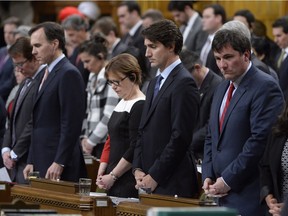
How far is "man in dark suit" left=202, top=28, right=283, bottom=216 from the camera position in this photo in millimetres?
5754

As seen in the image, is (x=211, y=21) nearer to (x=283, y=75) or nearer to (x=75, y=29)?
(x=75, y=29)

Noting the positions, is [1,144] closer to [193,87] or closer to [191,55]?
[191,55]

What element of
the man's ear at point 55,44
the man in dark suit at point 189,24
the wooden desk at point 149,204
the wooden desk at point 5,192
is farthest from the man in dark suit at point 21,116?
the man in dark suit at point 189,24

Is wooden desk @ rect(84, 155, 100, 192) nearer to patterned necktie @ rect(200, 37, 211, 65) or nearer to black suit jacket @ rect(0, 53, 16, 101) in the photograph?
patterned necktie @ rect(200, 37, 211, 65)

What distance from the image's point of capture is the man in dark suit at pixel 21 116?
7.61m

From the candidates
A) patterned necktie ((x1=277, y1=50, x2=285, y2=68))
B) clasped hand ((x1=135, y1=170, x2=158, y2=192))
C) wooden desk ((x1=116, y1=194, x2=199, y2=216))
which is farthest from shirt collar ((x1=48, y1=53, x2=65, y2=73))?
patterned necktie ((x1=277, y1=50, x2=285, y2=68))

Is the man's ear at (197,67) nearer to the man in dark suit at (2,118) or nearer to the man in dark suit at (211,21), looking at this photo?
the man in dark suit at (2,118)

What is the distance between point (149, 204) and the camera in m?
5.28

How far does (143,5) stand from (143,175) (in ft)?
23.7

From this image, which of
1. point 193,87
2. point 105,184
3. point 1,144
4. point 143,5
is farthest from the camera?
point 143,5

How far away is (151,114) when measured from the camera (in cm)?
632

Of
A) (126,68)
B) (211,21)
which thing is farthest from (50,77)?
(211,21)

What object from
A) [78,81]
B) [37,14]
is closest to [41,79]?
[78,81]

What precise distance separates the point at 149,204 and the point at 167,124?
43.1 inches
